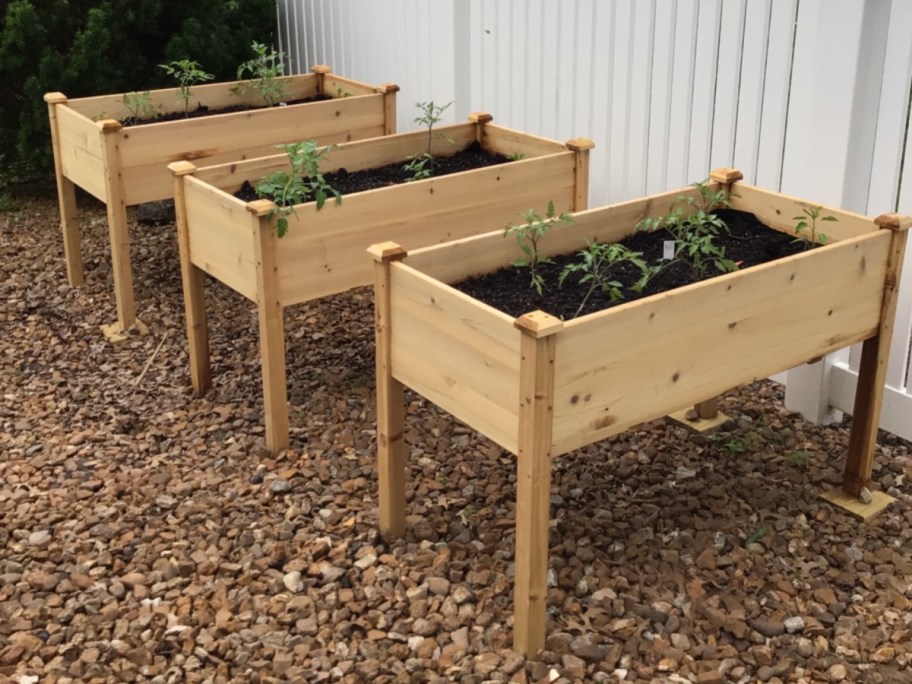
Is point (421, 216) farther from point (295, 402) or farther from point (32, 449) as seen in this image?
point (32, 449)

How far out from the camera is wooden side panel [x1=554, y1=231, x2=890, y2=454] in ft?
7.91

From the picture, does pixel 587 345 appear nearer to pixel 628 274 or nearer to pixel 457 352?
pixel 457 352

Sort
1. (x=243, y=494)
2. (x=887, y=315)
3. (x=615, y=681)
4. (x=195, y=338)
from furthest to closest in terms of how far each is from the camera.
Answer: (x=195, y=338), (x=243, y=494), (x=887, y=315), (x=615, y=681)

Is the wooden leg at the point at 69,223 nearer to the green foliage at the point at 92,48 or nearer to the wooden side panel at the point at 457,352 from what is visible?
the green foliage at the point at 92,48

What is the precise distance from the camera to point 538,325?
223 cm

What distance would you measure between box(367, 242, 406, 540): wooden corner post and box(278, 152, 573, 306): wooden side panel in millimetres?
580

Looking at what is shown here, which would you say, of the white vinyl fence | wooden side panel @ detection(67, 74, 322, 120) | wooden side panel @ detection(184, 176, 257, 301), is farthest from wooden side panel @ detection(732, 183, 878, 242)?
wooden side panel @ detection(67, 74, 322, 120)

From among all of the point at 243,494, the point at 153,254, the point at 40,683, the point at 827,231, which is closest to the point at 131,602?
the point at 40,683

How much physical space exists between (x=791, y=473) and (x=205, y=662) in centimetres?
191

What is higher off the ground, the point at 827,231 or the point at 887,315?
the point at 827,231

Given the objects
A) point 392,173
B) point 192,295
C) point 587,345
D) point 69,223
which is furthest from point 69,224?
point 587,345

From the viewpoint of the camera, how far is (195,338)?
3930 millimetres

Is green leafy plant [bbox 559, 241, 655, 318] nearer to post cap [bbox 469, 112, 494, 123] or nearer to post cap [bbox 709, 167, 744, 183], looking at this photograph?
post cap [bbox 709, 167, 744, 183]

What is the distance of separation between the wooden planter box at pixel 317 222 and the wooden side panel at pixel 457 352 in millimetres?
777
